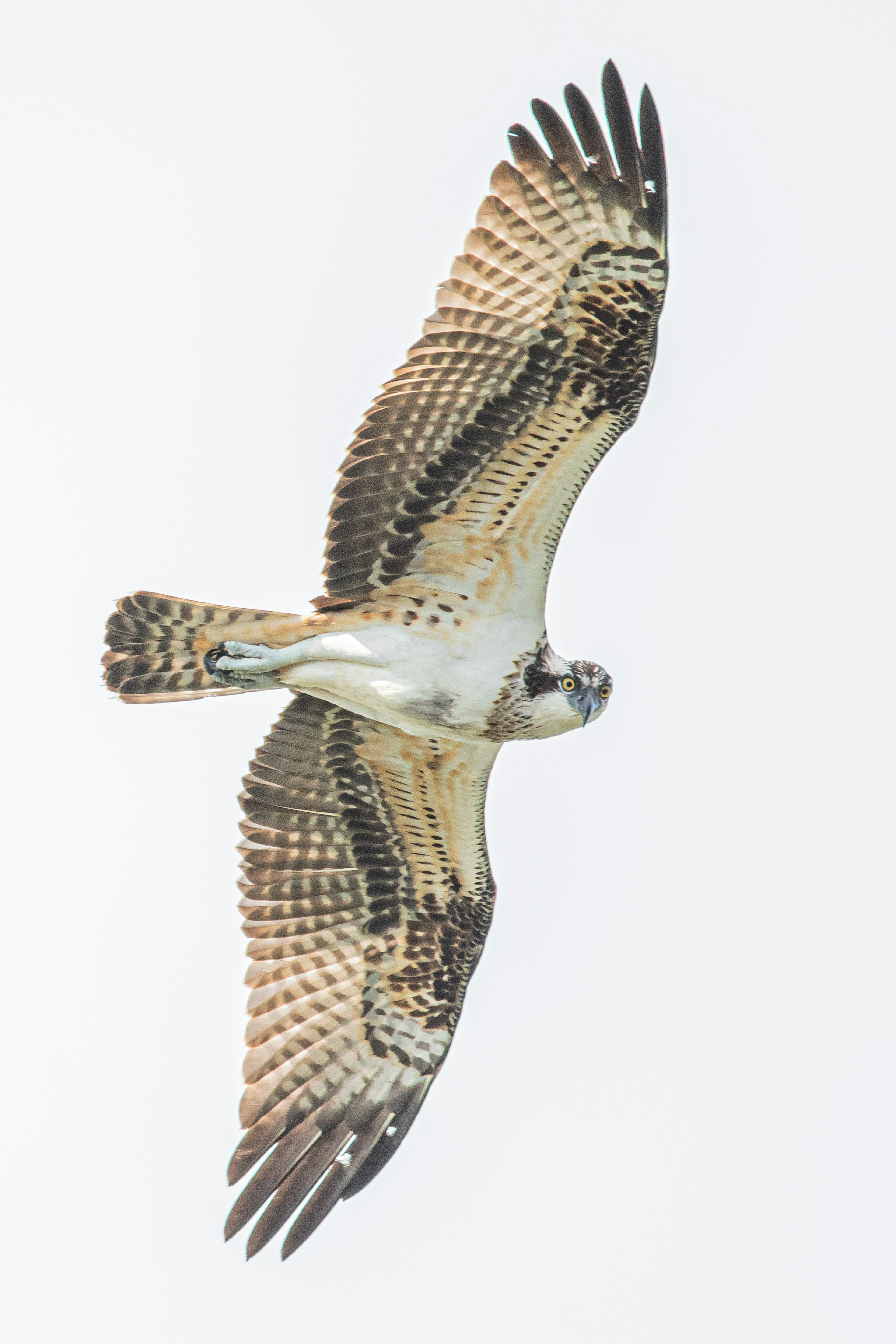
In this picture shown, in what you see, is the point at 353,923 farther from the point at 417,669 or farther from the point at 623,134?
the point at 623,134

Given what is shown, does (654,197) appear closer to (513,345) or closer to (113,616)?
(513,345)

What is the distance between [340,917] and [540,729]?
2.03 m

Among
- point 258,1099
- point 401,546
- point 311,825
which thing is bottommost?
point 258,1099

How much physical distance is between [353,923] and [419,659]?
6.81ft

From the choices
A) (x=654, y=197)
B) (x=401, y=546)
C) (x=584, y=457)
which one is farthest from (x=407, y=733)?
(x=654, y=197)

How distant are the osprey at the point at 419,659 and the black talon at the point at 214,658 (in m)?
0.02

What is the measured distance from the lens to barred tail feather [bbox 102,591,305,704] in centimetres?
973

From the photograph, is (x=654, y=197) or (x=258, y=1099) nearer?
(x=654, y=197)

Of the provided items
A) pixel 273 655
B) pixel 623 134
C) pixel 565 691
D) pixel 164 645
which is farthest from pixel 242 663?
pixel 623 134

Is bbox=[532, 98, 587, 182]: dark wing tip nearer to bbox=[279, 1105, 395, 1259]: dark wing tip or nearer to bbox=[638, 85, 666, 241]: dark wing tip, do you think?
bbox=[638, 85, 666, 241]: dark wing tip

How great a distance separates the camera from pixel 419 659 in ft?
31.3

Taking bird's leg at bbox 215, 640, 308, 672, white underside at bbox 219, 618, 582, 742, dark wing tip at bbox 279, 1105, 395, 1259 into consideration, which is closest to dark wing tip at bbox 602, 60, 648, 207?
white underside at bbox 219, 618, 582, 742

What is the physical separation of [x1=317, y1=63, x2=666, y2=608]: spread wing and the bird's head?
742mm

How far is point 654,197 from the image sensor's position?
8.71 metres
